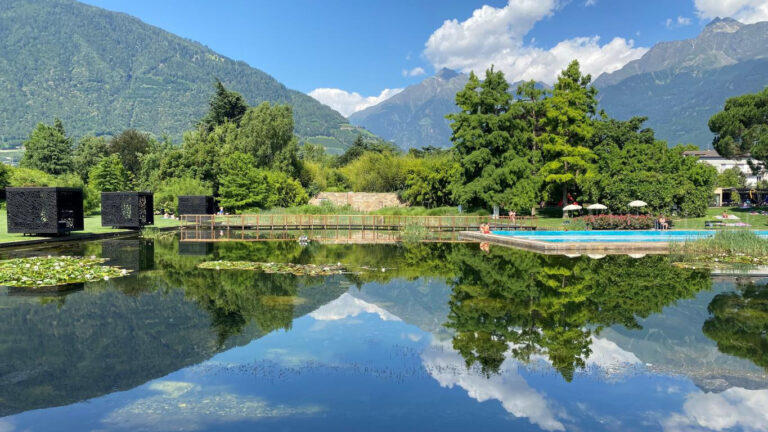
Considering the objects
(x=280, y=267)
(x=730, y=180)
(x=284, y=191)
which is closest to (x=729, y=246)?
(x=280, y=267)

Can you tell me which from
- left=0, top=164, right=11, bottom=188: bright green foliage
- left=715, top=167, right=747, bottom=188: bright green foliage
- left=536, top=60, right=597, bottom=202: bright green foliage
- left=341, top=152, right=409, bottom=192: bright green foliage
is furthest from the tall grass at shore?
left=715, top=167, right=747, bottom=188: bright green foliage

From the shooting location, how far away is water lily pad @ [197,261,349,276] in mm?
16391

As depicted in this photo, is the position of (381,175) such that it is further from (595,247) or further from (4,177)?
(595,247)

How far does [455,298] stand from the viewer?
12.8m

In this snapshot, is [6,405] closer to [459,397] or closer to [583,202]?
[459,397]

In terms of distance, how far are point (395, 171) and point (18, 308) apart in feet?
162

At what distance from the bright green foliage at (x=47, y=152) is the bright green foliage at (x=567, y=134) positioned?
54.8 m

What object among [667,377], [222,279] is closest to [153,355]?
[222,279]

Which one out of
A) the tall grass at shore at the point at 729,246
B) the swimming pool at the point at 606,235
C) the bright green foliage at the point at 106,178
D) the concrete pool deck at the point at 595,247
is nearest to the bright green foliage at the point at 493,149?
the swimming pool at the point at 606,235

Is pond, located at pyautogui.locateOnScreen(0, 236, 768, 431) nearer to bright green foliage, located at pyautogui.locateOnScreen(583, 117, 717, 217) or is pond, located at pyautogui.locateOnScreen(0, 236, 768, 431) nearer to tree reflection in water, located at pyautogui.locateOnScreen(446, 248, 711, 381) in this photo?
tree reflection in water, located at pyautogui.locateOnScreen(446, 248, 711, 381)

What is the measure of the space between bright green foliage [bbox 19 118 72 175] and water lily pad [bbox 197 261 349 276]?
5413 cm

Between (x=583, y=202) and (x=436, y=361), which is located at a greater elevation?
(x=583, y=202)

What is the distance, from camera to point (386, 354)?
885cm

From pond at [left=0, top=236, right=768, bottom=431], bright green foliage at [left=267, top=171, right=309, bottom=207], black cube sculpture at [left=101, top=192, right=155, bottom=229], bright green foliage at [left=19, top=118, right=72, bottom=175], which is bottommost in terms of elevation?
pond at [left=0, top=236, right=768, bottom=431]
